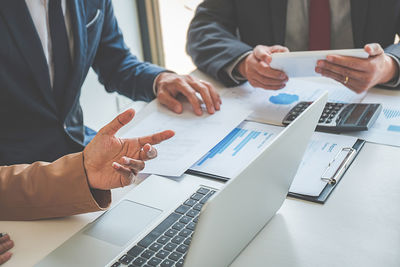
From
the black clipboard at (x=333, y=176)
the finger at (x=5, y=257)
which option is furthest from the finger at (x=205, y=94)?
the finger at (x=5, y=257)

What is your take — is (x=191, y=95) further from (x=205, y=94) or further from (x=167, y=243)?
(x=167, y=243)

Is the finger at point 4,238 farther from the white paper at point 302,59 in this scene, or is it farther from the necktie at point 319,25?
the necktie at point 319,25

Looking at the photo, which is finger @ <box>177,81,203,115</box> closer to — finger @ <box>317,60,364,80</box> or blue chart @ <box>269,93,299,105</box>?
blue chart @ <box>269,93,299,105</box>

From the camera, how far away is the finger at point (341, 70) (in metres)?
1.06

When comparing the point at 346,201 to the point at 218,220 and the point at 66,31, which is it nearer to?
the point at 218,220

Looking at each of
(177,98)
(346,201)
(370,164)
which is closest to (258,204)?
(346,201)

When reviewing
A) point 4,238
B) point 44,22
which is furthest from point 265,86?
point 4,238

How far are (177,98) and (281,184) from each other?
567 mm

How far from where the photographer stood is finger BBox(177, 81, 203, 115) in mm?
1088

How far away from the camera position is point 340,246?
0.64 m

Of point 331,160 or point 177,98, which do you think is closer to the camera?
point 331,160

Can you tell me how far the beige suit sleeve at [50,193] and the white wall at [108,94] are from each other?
61.3 inches

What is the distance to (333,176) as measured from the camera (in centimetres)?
80

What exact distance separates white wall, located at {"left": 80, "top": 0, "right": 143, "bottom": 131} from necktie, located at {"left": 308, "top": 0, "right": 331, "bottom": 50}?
1310 mm
